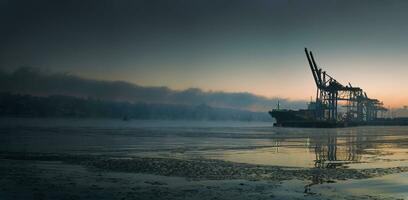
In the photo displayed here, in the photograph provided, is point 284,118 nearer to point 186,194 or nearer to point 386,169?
point 386,169

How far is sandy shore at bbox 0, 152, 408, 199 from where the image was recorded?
1520cm

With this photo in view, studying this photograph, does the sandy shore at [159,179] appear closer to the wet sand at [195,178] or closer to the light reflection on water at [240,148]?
the wet sand at [195,178]

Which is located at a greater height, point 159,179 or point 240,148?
point 240,148

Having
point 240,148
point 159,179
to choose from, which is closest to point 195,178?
point 159,179

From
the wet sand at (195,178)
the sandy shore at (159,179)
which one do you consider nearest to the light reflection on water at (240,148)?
the wet sand at (195,178)

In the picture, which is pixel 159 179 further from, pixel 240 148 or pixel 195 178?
pixel 240 148

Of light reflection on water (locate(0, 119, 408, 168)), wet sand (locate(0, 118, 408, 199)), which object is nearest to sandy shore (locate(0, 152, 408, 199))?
wet sand (locate(0, 118, 408, 199))

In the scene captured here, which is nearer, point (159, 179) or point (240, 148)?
point (159, 179)

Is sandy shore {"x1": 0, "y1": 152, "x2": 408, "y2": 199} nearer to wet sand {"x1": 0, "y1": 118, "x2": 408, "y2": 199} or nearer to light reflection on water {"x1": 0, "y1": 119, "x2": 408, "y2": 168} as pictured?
wet sand {"x1": 0, "y1": 118, "x2": 408, "y2": 199}

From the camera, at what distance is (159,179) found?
19.1 meters

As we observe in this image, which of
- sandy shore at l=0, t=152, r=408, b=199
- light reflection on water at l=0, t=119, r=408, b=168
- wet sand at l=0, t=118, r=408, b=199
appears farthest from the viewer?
light reflection on water at l=0, t=119, r=408, b=168

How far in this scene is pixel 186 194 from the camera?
50.4 feet

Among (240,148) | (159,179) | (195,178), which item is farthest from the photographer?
(240,148)

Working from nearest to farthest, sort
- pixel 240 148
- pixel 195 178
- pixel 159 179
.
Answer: pixel 159 179, pixel 195 178, pixel 240 148
